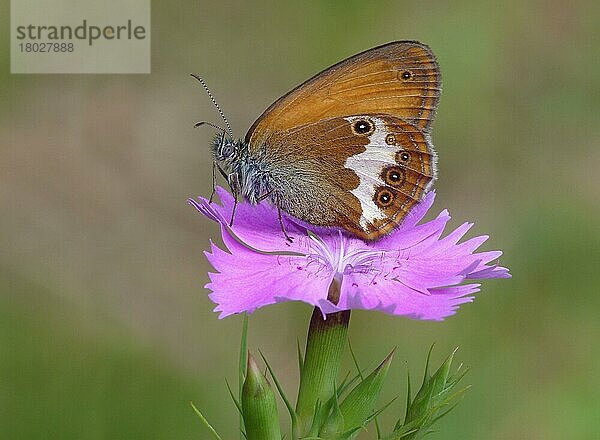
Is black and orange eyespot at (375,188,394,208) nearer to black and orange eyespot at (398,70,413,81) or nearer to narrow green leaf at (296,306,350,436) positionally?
black and orange eyespot at (398,70,413,81)

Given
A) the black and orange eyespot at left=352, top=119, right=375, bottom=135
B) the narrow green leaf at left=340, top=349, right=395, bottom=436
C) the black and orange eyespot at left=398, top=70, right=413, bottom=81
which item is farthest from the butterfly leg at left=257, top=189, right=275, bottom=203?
the narrow green leaf at left=340, top=349, right=395, bottom=436

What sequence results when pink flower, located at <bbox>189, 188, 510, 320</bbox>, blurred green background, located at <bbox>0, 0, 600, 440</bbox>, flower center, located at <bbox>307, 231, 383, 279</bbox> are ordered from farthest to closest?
blurred green background, located at <bbox>0, 0, 600, 440</bbox>
flower center, located at <bbox>307, 231, 383, 279</bbox>
pink flower, located at <bbox>189, 188, 510, 320</bbox>

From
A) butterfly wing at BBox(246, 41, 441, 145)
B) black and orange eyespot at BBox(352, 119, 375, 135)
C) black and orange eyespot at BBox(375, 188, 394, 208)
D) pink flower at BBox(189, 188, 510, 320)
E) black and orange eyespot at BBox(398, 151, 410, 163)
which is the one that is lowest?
pink flower at BBox(189, 188, 510, 320)

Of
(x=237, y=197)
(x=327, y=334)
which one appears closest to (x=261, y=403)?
(x=327, y=334)

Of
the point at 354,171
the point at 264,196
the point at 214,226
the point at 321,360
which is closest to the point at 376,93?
the point at 354,171

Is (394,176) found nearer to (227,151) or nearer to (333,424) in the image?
(227,151)

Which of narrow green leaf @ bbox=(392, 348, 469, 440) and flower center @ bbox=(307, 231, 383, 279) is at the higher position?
flower center @ bbox=(307, 231, 383, 279)
